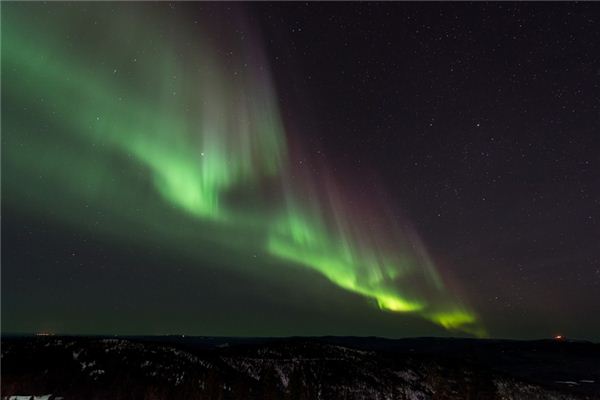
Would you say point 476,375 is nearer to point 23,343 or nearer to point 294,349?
point 294,349

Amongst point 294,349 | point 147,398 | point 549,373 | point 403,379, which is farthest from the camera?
point 549,373

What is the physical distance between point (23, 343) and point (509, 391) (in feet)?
92.8

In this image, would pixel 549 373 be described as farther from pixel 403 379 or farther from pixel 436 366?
pixel 403 379

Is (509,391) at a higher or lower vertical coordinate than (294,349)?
lower

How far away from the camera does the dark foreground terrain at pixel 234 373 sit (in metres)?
19.1

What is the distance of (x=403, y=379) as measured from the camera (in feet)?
96.7

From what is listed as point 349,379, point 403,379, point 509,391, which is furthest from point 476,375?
point 349,379


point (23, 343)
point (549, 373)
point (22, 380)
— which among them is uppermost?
point (23, 343)

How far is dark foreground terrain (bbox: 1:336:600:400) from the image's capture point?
62.8ft

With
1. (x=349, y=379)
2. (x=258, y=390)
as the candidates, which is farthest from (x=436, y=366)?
(x=258, y=390)

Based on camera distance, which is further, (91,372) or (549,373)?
(549,373)

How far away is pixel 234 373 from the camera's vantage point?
24.0 m

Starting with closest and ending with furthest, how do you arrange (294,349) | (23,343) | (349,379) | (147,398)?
(147,398)
(23,343)
(349,379)
(294,349)

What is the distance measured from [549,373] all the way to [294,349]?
46.0 meters
